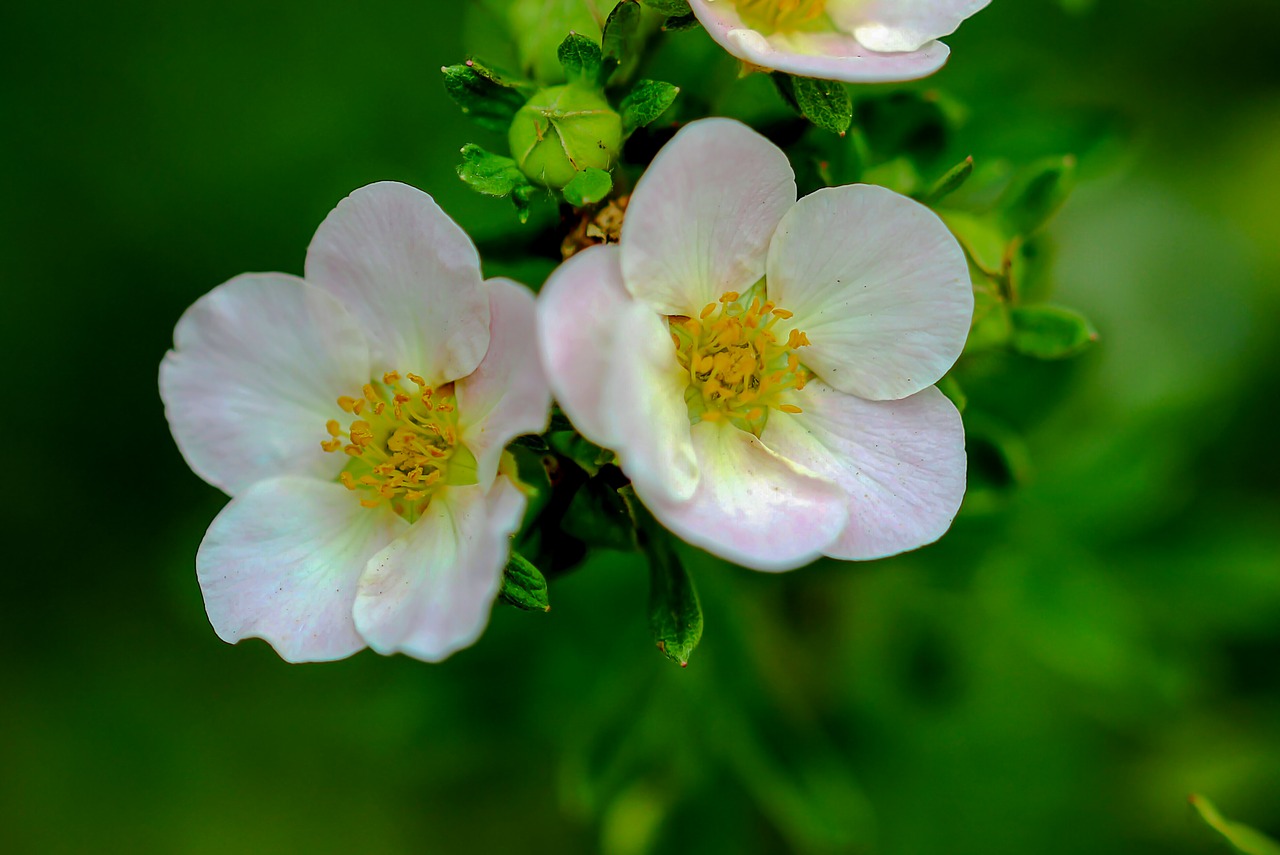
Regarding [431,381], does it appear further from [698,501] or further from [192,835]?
[192,835]

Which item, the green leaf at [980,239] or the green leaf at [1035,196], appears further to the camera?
the green leaf at [1035,196]

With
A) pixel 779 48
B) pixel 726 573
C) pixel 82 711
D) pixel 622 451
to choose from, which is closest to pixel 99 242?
pixel 82 711

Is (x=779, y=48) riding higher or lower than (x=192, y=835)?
higher

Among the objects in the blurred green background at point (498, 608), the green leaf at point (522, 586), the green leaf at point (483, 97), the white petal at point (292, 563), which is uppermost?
the green leaf at point (483, 97)

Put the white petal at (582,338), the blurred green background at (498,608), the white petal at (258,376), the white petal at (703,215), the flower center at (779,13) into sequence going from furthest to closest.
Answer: the blurred green background at (498,608) < the flower center at (779,13) < the white petal at (258,376) < the white petal at (703,215) < the white petal at (582,338)

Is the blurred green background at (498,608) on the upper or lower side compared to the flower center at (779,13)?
lower

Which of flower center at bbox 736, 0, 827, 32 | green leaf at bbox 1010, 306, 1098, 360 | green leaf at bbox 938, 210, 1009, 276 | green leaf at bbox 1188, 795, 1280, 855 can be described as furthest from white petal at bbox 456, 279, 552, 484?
green leaf at bbox 1188, 795, 1280, 855

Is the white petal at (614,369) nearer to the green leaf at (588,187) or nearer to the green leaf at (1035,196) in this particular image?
the green leaf at (588,187)

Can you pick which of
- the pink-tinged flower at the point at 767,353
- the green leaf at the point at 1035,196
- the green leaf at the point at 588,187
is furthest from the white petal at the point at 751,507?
the green leaf at the point at 1035,196
